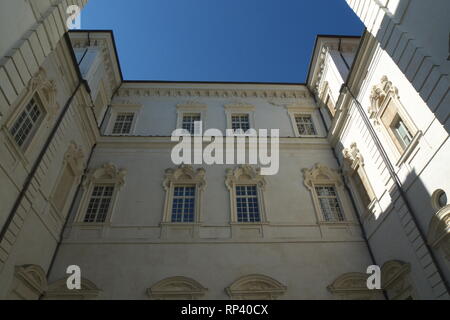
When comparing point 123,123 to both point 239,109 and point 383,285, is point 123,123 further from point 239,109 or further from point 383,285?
point 383,285

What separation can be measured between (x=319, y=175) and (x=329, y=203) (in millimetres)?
1545

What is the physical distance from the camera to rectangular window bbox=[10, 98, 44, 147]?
30.2 ft

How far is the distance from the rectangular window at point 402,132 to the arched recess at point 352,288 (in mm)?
5113

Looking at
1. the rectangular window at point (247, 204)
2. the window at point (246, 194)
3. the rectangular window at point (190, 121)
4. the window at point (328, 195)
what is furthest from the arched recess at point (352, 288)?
the rectangular window at point (190, 121)

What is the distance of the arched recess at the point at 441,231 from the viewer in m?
7.77

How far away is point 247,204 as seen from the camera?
13.0 metres

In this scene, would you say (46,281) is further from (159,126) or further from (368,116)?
(368,116)

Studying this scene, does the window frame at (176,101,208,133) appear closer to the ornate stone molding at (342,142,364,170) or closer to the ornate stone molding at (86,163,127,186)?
the ornate stone molding at (86,163,127,186)

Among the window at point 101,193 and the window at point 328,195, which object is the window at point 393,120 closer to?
the window at point 328,195

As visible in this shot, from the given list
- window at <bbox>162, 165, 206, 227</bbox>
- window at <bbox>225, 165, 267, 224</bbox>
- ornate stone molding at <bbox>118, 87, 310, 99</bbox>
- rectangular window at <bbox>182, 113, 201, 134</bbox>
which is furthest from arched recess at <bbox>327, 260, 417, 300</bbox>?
ornate stone molding at <bbox>118, 87, 310, 99</bbox>
